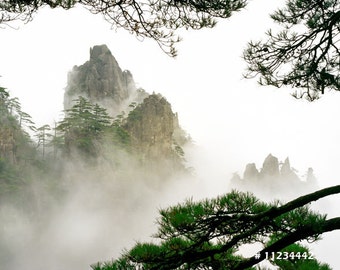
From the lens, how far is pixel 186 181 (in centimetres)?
3988

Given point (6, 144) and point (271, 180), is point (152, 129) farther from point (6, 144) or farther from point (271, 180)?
point (271, 180)

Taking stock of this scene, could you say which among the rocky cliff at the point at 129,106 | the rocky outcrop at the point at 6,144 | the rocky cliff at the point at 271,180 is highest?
the rocky cliff at the point at 129,106

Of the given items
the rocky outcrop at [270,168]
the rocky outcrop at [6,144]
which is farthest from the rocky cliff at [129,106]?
the rocky outcrop at [270,168]

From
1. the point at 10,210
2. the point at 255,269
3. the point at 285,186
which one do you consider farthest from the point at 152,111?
the point at 255,269

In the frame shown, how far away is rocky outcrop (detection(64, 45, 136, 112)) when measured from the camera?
121 feet

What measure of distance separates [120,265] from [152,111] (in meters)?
33.0

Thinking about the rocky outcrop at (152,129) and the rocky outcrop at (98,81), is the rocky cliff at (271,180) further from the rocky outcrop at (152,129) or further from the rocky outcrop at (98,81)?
the rocky outcrop at (98,81)

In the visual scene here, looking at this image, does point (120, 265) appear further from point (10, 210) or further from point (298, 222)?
point (10, 210)

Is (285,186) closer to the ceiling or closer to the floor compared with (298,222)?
closer to the ceiling

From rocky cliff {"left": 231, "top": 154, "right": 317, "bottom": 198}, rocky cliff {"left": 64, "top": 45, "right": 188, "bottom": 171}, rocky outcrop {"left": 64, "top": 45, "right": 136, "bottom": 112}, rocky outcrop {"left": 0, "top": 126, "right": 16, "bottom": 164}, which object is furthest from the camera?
rocky cliff {"left": 231, "top": 154, "right": 317, "bottom": 198}

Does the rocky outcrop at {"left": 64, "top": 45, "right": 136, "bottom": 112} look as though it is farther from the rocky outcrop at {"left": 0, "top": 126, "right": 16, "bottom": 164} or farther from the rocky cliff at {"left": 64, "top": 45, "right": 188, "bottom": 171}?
the rocky outcrop at {"left": 0, "top": 126, "right": 16, "bottom": 164}

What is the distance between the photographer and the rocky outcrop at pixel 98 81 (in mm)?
36750

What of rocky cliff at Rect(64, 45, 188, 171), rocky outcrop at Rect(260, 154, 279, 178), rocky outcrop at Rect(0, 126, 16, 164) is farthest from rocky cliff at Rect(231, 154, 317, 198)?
rocky outcrop at Rect(0, 126, 16, 164)

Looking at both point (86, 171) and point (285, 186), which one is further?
point (285, 186)
